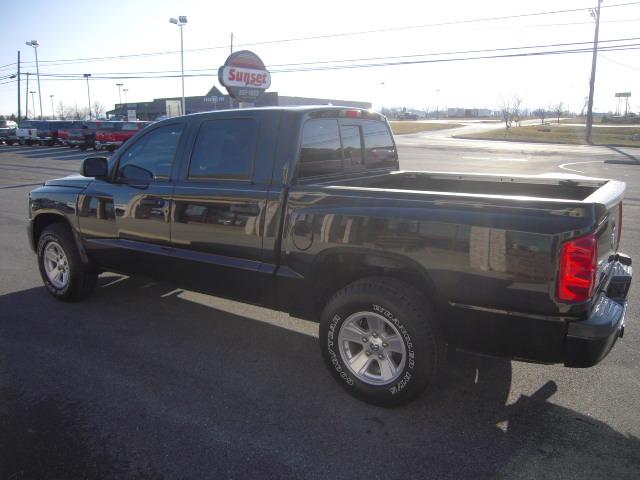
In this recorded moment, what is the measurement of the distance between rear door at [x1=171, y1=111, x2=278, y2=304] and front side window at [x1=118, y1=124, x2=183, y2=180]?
232mm

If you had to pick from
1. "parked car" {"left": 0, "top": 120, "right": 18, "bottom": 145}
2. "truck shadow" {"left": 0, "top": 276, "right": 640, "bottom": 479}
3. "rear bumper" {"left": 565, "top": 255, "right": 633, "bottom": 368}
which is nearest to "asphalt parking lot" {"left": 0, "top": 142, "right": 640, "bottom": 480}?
"truck shadow" {"left": 0, "top": 276, "right": 640, "bottom": 479}

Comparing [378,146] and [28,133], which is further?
[28,133]

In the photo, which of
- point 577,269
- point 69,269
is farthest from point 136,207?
point 577,269

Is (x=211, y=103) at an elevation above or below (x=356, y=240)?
above

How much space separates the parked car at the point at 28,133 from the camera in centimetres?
3794

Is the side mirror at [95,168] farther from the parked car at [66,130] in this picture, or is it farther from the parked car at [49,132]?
the parked car at [49,132]

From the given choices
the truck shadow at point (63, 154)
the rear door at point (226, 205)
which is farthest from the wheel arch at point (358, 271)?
the truck shadow at point (63, 154)

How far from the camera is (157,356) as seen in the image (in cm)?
409

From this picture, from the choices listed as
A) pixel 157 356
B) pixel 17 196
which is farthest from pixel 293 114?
pixel 17 196

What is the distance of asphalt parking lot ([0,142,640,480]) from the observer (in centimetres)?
276

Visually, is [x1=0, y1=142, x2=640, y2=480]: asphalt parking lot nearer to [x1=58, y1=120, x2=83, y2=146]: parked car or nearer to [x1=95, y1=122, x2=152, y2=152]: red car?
[x1=95, y1=122, x2=152, y2=152]: red car

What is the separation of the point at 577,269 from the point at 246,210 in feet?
7.24

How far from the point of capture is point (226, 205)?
3.91 meters

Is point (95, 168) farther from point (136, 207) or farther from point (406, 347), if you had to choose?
point (406, 347)
